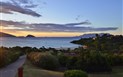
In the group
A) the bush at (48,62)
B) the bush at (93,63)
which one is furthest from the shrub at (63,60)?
the bush at (93,63)

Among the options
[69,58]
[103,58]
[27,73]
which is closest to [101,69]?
[103,58]

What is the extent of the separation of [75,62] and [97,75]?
311 centimetres

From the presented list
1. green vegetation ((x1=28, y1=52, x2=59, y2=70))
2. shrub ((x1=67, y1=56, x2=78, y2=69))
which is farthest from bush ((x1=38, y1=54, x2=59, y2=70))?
shrub ((x1=67, y1=56, x2=78, y2=69))

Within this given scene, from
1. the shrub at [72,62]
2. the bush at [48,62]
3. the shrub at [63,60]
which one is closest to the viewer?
the bush at [48,62]

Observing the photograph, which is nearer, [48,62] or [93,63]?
[93,63]

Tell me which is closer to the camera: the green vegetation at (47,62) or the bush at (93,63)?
the bush at (93,63)

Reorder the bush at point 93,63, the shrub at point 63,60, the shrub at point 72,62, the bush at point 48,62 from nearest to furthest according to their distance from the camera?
the bush at point 93,63
the bush at point 48,62
the shrub at point 72,62
the shrub at point 63,60

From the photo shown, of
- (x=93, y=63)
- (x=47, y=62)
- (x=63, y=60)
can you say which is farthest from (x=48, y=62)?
(x=93, y=63)

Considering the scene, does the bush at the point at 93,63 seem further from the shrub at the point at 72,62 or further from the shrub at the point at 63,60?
the shrub at the point at 63,60

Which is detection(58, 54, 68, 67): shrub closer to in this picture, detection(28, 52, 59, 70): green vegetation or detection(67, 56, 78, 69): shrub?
detection(67, 56, 78, 69): shrub

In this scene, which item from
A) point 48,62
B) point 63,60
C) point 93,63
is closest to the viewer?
point 93,63

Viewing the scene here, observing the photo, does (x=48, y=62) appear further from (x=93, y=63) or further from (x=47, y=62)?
(x=93, y=63)

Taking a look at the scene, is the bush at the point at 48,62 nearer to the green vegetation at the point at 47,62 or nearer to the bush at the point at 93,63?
the green vegetation at the point at 47,62

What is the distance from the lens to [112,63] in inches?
1043
